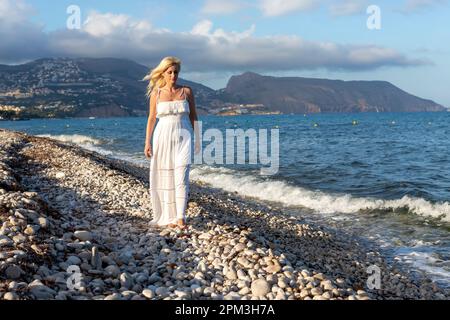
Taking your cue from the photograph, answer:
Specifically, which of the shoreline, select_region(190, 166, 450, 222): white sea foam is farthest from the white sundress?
select_region(190, 166, 450, 222): white sea foam

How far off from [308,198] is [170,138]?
12.1m

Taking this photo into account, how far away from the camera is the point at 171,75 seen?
8.47 meters

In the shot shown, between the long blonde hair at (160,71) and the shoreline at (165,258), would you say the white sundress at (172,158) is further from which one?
the shoreline at (165,258)

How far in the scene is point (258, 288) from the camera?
5.90m

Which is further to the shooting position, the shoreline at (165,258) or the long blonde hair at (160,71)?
the long blonde hair at (160,71)

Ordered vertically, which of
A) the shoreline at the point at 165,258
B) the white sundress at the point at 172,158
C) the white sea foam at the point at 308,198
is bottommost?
the white sea foam at the point at 308,198

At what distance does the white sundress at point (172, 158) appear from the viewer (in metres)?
8.68

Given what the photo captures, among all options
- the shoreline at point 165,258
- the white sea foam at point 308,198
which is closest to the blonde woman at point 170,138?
the shoreline at point 165,258

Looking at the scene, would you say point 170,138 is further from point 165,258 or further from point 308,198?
point 308,198

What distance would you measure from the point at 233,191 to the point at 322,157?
56.1ft

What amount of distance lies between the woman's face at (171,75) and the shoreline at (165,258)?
297 centimetres

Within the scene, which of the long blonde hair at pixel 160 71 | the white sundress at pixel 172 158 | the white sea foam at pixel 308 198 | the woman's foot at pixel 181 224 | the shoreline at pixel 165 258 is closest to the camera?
the shoreline at pixel 165 258
